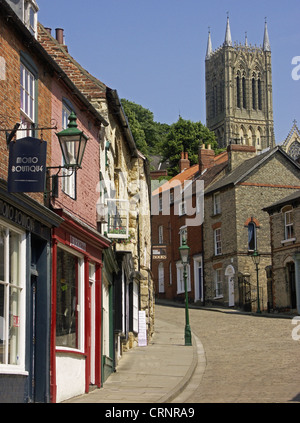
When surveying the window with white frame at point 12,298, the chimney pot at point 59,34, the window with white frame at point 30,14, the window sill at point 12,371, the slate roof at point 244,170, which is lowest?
the window sill at point 12,371

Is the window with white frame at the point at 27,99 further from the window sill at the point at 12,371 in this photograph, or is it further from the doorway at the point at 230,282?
the doorway at the point at 230,282

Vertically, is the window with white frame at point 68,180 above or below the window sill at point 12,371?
above

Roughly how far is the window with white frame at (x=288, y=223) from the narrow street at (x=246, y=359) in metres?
5.56

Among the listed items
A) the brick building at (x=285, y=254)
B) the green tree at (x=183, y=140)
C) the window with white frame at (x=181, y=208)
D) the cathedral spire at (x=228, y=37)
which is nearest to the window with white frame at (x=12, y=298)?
the brick building at (x=285, y=254)

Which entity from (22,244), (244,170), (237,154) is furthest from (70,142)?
(237,154)

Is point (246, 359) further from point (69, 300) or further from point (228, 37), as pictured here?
point (228, 37)

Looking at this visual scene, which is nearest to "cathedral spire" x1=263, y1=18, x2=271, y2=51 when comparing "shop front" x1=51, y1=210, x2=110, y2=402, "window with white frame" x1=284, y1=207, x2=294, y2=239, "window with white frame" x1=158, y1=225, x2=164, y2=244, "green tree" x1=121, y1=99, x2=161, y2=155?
"green tree" x1=121, y1=99, x2=161, y2=155

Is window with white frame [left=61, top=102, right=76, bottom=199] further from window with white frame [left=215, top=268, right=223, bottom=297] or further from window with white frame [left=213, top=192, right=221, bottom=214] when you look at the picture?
window with white frame [left=213, top=192, right=221, bottom=214]

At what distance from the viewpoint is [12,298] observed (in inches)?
464

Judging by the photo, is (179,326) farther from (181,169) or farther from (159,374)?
(181,169)

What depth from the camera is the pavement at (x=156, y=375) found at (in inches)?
585
